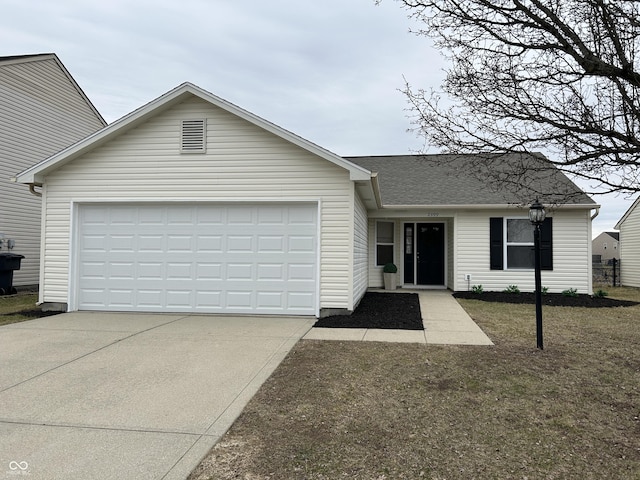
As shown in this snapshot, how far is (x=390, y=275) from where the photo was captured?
13578 millimetres

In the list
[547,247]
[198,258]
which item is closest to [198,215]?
[198,258]

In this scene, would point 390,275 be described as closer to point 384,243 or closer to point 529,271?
point 384,243

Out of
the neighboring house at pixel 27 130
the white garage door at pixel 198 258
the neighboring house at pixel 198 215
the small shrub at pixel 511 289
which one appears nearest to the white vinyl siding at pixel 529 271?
the small shrub at pixel 511 289

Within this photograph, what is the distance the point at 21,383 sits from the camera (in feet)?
14.5

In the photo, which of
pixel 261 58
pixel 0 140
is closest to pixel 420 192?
pixel 261 58

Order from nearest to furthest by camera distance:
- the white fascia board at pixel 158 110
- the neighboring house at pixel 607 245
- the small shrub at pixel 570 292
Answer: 1. the white fascia board at pixel 158 110
2. the small shrub at pixel 570 292
3. the neighboring house at pixel 607 245

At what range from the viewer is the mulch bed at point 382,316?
7504 mm

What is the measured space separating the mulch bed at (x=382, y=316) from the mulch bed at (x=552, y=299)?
2291 mm

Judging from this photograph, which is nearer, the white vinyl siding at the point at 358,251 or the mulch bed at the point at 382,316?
the mulch bed at the point at 382,316

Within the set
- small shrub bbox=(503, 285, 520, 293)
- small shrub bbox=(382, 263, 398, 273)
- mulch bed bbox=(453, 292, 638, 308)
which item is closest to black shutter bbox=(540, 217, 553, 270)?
mulch bed bbox=(453, 292, 638, 308)

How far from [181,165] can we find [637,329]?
30.2 feet

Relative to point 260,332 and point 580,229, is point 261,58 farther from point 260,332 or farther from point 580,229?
point 580,229

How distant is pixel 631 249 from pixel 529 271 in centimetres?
872

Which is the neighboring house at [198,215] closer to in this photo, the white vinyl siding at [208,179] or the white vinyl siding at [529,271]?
the white vinyl siding at [208,179]
